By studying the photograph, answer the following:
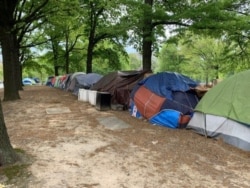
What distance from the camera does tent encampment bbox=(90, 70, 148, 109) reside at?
9969 mm

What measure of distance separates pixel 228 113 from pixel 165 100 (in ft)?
5.89

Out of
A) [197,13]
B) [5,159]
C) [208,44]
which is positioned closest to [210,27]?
[197,13]

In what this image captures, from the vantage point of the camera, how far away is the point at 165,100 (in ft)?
24.4

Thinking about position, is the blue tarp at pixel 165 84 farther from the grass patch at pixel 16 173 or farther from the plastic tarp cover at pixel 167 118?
the grass patch at pixel 16 173

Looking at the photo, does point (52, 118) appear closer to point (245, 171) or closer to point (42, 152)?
point (42, 152)

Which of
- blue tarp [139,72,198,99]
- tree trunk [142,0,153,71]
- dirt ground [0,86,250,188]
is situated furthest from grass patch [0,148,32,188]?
tree trunk [142,0,153,71]

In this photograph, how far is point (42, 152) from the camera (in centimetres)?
487

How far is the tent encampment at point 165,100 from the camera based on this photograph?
726cm

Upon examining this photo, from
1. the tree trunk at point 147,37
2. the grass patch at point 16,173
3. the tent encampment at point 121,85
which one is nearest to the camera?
the grass patch at point 16,173

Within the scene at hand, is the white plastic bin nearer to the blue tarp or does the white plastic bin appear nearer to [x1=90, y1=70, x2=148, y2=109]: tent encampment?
[x1=90, y1=70, x2=148, y2=109]: tent encampment

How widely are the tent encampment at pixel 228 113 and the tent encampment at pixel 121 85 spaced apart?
11.2 feet

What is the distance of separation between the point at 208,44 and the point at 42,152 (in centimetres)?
2677

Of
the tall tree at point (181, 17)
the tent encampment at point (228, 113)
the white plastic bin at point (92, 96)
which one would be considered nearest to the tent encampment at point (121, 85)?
the white plastic bin at point (92, 96)

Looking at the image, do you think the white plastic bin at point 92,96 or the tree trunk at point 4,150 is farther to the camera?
the white plastic bin at point 92,96
